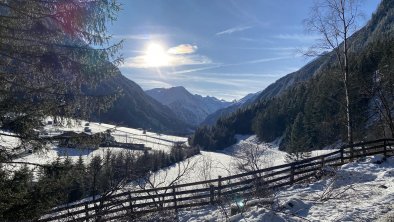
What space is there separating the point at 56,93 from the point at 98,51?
5.22ft

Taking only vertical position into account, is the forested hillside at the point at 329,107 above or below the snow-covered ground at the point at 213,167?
above

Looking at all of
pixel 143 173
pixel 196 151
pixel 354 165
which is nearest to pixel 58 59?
pixel 143 173

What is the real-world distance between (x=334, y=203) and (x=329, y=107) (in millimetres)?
66307

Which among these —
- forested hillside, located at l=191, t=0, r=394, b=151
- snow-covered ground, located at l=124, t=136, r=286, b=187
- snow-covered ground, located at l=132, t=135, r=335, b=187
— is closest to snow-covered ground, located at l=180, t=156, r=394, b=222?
snow-covered ground, located at l=132, t=135, r=335, b=187

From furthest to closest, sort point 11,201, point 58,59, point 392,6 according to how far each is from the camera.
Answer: point 392,6
point 58,59
point 11,201

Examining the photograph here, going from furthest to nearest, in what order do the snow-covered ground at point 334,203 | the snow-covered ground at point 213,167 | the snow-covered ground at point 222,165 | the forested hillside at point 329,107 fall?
the forested hillside at point 329,107, the snow-covered ground at point 213,167, the snow-covered ground at point 222,165, the snow-covered ground at point 334,203

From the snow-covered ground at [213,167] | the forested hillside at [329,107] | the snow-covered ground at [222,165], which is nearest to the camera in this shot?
the snow-covered ground at [222,165]

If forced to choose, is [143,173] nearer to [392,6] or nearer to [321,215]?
[321,215]

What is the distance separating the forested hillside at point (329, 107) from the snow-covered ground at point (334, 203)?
6.00m

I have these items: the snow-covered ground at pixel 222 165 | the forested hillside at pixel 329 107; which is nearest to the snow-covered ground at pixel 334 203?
the snow-covered ground at pixel 222 165

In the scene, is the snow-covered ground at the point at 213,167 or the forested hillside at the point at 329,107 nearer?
the snow-covered ground at the point at 213,167

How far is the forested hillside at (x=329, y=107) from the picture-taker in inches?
1024

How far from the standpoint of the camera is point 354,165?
17766mm

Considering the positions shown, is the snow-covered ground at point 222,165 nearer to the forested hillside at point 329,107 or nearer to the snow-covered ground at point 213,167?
the snow-covered ground at point 213,167
